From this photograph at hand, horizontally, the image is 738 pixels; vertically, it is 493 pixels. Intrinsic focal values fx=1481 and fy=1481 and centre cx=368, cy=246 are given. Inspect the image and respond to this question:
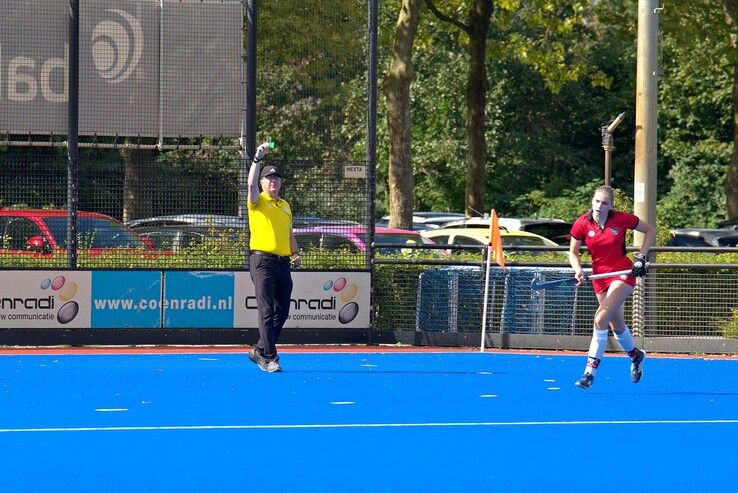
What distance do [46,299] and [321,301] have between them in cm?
332

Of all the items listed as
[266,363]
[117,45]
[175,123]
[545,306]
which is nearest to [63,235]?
[175,123]

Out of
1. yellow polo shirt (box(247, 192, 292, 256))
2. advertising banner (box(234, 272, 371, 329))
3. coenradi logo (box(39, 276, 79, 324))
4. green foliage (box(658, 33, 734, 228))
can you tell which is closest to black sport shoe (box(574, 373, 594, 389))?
yellow polo shirt (box(247, 192, 292, 256))

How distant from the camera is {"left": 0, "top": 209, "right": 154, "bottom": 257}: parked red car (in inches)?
695

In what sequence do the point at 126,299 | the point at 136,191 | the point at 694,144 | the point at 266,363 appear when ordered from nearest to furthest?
1. the point at 266,363
2. the point at 136,191
3. the point at 126,299
4. the point at 694,144

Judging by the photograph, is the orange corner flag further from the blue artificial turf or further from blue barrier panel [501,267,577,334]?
the blue artificial turf

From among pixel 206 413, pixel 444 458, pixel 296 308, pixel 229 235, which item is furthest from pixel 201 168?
pixel 444 458

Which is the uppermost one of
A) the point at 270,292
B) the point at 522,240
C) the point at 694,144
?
the point at 694,144

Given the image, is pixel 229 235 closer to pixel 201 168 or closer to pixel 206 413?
pixel 201 168

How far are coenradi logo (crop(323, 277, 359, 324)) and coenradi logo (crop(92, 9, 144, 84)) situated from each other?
11.8ft

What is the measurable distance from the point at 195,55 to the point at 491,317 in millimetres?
4900

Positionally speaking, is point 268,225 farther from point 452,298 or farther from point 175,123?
point 452,298

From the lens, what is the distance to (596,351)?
1338cm

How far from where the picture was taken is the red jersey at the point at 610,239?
13453 mm

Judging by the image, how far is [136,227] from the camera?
58.2ft
